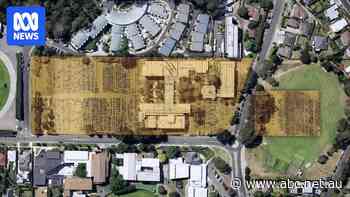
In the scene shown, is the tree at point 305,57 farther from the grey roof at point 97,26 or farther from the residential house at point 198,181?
the grey roof at point 97,26

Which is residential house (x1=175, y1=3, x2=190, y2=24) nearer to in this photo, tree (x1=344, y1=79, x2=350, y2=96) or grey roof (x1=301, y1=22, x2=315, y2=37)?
grey roof (x1=301, y1=22, x2=315, y2=37)

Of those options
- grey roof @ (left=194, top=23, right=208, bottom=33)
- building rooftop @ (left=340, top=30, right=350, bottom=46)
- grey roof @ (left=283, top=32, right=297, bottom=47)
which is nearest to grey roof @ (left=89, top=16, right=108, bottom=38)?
grey roof @ (left=194, top=23, right=208, bottom=33)

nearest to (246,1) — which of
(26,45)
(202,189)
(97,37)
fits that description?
(97,37)

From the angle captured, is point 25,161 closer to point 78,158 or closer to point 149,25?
point 78,158

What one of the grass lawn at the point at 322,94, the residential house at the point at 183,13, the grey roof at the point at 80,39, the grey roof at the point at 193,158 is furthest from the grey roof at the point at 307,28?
the grey roof at the point at 80,39

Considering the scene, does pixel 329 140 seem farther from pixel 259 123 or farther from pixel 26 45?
pixel 26 45

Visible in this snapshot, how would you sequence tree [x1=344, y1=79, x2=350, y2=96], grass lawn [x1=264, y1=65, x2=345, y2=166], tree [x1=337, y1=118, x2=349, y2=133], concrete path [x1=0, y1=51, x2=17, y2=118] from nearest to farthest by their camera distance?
tree [x1=344, y1=79, x2=350, y2=96], tree [x1=337, y1=118, x2=349, y2=133], grass lawn [x1=264, y1=65, x2=345, y2=166], concrete path [x1=0, y1=51, x2=17, y2=118]

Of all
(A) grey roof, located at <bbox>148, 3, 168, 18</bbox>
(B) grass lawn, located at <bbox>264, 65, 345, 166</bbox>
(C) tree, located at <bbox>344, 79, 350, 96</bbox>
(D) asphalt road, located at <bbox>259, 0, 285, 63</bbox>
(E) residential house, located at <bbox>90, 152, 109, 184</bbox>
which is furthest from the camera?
(E) residential house, located at <bbox>90, 152, 109, 184</bbox>
